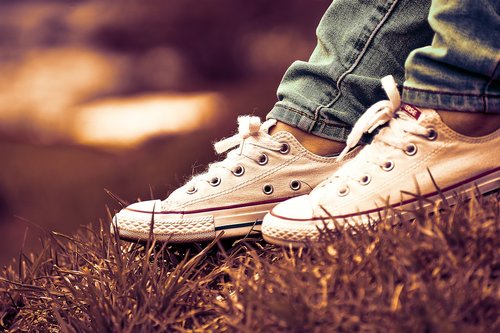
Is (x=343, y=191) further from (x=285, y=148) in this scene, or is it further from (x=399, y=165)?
(x=285, y=148)

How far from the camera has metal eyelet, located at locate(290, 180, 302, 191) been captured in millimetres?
1863

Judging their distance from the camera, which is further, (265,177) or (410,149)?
(265,177)

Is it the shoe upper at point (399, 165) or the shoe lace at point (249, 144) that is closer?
the shoe upper at point (399, 165)

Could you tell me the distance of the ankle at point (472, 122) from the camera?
1571 millimetres

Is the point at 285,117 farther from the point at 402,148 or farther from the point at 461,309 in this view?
the point at 461,309

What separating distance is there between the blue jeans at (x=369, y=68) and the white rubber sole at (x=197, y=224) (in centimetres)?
30

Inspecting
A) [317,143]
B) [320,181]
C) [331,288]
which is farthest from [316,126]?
[331,288]

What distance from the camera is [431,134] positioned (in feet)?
5.28

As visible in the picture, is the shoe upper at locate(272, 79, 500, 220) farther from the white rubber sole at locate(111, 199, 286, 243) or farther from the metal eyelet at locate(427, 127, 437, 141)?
the white rubber sole at locate(111, 199, 286, 243)

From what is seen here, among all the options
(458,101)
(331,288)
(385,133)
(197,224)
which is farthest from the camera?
(197,224)

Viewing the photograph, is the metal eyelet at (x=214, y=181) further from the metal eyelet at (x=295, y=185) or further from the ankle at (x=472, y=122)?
the ankle at (x=472, y=122)

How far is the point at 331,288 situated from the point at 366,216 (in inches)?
15.0

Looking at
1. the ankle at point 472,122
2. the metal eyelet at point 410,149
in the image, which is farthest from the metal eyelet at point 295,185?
the ankle at point 472,122

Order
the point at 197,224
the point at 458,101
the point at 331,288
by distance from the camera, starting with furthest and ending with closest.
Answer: the point at 197,224, the point at 458,101, the point at 331,288
